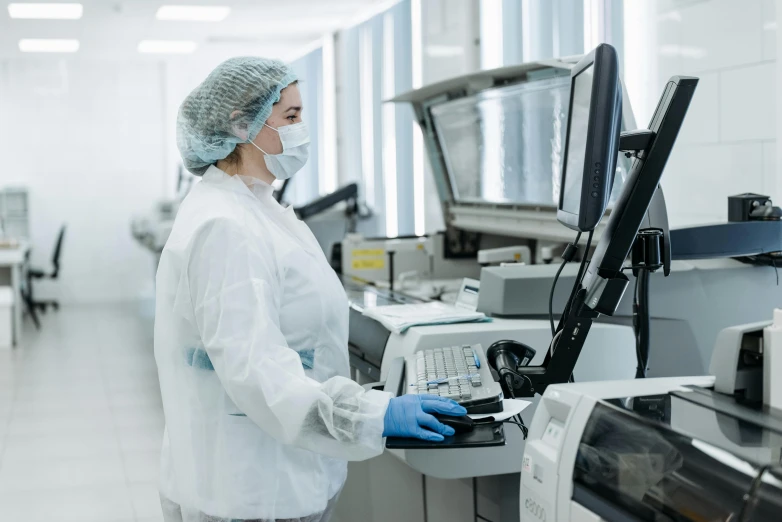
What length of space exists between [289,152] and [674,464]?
923 millimetres

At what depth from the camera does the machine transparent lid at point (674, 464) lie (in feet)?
3.13

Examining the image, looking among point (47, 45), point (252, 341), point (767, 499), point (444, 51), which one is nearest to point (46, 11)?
point (47, 45)

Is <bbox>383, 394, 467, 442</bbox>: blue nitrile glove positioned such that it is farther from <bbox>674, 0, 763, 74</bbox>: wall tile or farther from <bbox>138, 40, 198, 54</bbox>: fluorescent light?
<bbox>138, 40, 198, 54</bbox>: fluorescent light

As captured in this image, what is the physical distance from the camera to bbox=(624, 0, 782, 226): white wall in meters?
2.48

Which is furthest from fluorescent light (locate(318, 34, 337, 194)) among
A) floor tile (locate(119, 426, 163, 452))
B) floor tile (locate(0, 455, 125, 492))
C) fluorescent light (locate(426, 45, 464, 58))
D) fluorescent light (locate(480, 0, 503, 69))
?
floor tile (locate(0, 455, 125, 492))

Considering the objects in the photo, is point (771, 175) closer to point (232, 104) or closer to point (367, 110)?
point (232, 104)

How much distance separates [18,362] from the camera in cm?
610

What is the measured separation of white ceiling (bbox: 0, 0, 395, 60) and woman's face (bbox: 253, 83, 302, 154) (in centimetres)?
498

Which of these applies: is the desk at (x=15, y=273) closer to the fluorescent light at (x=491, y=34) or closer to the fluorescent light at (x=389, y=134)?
the fluorescent light at (x=389, y=134)

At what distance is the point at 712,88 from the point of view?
107 inches

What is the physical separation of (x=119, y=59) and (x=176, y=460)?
8787 mm

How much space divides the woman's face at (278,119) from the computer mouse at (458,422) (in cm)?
61

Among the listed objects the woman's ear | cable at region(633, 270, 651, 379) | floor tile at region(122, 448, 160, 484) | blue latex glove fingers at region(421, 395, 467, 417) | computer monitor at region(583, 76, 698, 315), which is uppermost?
the woman's ear

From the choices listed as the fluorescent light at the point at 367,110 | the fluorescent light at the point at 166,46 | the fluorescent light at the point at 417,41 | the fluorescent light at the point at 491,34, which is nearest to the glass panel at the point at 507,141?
the fluorescent light at the point at 491,34
